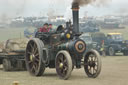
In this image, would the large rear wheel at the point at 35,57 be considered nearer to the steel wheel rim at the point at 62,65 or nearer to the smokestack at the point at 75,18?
the steel wheel rim at the point at 62,65

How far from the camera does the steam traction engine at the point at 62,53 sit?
12.9m

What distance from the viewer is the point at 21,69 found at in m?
17.0

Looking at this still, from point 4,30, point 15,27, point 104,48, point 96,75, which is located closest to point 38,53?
point 96,75

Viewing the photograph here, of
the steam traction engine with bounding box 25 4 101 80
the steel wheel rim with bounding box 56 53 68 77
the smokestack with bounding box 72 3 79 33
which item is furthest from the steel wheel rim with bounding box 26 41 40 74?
the smokestack with bounding box 72 3 79 33

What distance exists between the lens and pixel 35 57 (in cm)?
1419

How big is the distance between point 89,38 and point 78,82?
70.3 ft

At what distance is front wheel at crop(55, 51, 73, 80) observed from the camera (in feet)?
40.5

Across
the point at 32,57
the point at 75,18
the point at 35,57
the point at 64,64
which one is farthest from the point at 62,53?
the point at 32,57

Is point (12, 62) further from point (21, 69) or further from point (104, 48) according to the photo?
point (104, 48)

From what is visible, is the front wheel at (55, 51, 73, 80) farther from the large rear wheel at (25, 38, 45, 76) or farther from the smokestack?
the smokestack

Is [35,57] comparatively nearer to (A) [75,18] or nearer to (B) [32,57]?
(B) [32,57]

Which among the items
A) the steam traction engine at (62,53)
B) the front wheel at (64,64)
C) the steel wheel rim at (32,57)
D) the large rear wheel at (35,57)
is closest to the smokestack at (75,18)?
the steam traction engine at (62,53)

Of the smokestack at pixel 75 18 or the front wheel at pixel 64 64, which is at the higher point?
the smokestack at pixel 75 18

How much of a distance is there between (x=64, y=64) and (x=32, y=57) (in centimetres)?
197
